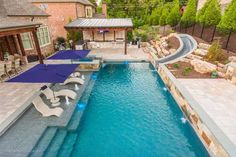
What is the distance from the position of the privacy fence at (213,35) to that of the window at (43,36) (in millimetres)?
20704

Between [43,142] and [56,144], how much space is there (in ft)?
1.80

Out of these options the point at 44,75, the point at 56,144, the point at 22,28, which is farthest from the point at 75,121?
the point at 22,28

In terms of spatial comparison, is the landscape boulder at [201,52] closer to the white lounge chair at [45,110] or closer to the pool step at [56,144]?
the white lounge chair at [45,110]

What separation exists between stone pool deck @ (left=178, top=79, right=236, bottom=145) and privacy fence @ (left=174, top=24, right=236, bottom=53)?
6.13 metres

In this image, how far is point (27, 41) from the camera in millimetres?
17891

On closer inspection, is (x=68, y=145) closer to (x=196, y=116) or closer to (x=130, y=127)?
(x=130, y=127)

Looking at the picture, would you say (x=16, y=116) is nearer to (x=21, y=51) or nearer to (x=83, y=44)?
(x=21, y=51)

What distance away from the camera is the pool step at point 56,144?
6438 mm

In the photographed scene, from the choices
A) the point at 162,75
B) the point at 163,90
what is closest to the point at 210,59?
the point at 162,75

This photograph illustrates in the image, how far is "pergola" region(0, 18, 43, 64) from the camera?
10.8 meters

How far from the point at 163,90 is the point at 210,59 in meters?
5.86

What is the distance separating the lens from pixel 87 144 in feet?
23.9

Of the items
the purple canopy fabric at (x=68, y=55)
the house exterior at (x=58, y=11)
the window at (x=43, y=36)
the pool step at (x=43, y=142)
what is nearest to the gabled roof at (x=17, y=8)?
the window at (x=43, y=36)

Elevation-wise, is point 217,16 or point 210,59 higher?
point 217,16
